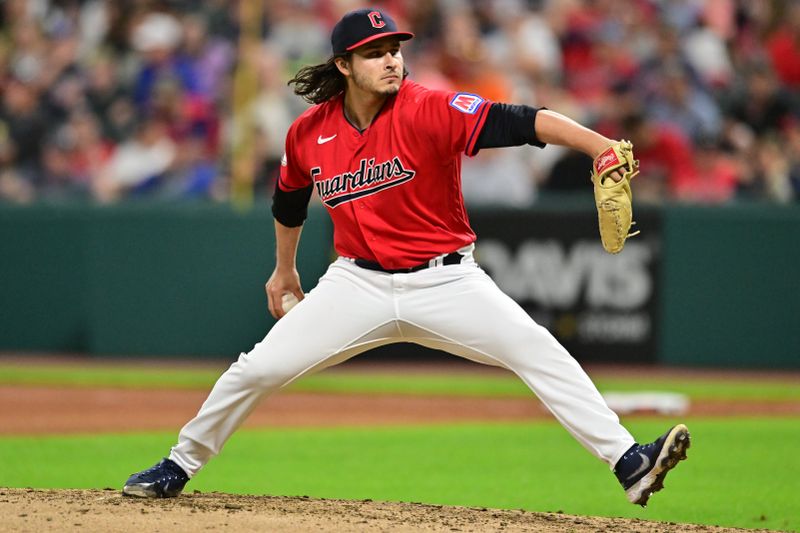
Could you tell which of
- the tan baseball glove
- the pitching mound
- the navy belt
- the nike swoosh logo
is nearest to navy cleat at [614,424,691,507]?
the nike swoosh logo

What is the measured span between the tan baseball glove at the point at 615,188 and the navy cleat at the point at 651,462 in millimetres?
762

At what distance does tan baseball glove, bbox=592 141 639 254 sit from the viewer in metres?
4.57

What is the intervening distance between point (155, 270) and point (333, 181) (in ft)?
26.8

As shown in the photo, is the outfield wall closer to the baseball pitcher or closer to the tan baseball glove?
the baseball pitcher

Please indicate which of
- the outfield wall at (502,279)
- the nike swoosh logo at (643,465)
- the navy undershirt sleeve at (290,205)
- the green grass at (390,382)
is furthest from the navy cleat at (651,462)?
the outfield wall at (502,279)

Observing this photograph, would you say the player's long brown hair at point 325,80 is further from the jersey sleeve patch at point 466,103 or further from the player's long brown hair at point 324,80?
the jersey sleeve patch at point 466,103

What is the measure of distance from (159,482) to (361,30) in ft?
6.61

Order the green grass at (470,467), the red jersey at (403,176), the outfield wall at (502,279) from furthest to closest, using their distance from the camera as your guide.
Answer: the outfield wall at (502,279) < the green grass at (470,467) < the red jersey at (403,176)

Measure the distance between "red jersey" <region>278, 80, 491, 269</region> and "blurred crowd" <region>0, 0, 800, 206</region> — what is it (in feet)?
23.6

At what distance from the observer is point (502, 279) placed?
12562mm

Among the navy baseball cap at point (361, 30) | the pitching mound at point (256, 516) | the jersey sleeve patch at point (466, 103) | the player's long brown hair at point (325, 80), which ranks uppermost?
the navy baseball cap at point (361, 30)

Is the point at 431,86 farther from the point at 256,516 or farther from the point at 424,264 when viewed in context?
the point at 256,516

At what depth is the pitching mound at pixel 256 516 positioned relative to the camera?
15.6 ft

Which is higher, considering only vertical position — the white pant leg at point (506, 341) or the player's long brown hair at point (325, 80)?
the player's long brown hair at point (325, 80)
